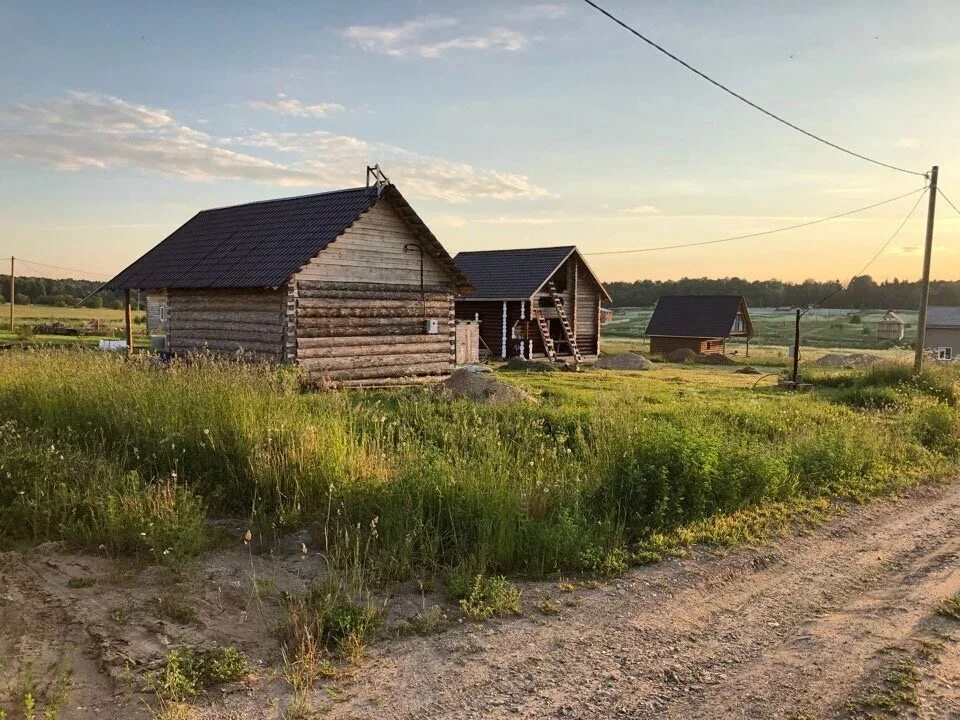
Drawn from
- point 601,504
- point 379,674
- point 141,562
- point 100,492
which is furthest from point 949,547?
point 100,492

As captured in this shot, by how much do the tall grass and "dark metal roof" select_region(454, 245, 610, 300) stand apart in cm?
2412

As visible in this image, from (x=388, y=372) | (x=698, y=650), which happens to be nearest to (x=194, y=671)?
(x=698, y=650)

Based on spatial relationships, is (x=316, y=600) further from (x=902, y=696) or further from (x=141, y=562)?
(x=902, y=696)

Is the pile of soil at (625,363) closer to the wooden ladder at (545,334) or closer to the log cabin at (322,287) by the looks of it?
the wooden ladder at (545,334)

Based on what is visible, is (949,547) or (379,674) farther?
(949,547)

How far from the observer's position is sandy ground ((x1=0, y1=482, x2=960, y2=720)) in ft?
14.1

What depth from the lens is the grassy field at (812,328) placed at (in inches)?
2867

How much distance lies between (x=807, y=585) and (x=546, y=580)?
232 centimetres

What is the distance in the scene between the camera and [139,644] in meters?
4.84

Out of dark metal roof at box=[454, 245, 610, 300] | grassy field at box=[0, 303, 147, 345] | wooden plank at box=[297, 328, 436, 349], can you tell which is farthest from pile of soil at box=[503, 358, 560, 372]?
grassy field at box=[0, 303, 147, 345]

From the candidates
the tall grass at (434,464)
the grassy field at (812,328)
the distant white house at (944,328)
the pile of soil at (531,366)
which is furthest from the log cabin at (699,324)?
the tall grass at (434,464)

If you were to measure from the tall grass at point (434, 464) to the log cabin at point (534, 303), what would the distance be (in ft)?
79.8

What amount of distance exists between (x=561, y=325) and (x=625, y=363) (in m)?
4.56

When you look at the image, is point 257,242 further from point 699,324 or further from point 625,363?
point 699,324
